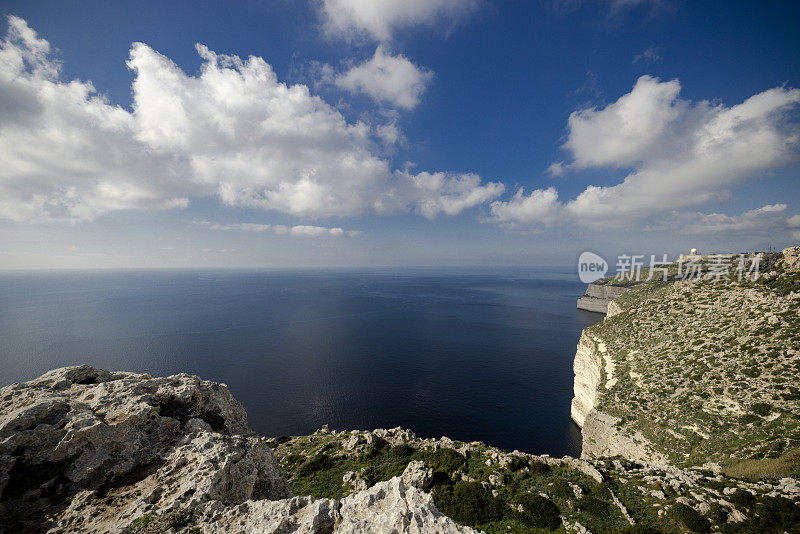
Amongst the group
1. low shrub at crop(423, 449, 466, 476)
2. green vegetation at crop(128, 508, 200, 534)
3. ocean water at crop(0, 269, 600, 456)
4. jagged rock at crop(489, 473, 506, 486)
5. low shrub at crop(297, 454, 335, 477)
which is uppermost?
green vegetation at crop(128, 508, 200, 534)

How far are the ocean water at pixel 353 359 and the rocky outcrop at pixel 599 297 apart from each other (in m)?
7.79

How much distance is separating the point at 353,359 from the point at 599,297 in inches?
6551

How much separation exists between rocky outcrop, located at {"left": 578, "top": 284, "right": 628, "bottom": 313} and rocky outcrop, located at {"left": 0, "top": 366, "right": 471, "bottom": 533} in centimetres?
19492

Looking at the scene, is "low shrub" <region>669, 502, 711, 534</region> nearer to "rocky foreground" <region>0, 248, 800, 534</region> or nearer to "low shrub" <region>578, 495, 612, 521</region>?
"rocky foreground" <region>0, 248, 800, 534</region>

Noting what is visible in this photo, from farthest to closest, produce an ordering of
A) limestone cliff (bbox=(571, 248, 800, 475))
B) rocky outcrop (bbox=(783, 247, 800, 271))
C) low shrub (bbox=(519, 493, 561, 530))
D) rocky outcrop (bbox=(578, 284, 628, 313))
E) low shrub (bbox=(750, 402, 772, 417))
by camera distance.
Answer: rocky outcrop (bbox=(578, 284, 628, 313)) < rocky outcrop (bbox=(783, 247, 800, 271)) < low shrub (bbox=(750, 402, 772, 417)) < limestone cliff (bbox=(571, 248, 800, 475)) < low shrub (bbox=(519, 493, 561, 530))

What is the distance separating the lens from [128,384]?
14938 millimetres

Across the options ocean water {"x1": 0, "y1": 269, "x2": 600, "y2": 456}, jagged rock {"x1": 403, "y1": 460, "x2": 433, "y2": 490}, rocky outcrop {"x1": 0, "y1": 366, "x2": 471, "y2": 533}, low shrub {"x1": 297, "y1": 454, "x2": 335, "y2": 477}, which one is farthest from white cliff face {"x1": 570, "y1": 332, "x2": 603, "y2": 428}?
rocky outcrop {"x1": 0, "y1": 366, "x2": 471, "y2": 533}

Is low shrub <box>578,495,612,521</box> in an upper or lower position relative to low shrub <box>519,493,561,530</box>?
upper

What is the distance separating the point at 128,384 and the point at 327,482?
70.4ft

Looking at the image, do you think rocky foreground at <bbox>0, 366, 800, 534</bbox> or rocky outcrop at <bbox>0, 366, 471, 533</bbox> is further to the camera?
rocky foreground at <bbox>0, 366, 800, 534</bbox>

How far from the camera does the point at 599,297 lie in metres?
174

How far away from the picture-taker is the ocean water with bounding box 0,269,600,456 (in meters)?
56.6

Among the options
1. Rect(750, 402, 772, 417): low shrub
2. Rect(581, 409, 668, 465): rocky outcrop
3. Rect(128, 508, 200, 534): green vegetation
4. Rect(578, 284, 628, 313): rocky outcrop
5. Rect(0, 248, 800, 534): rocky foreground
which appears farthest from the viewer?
Rect(578, 284, 628, 313): rocky outcrop

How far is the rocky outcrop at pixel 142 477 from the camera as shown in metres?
9.23
